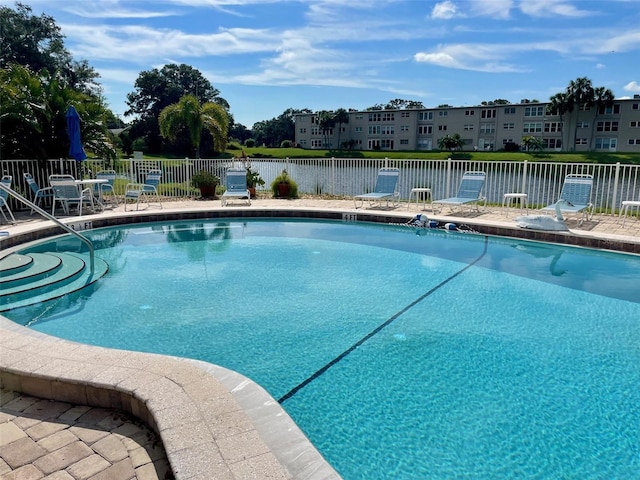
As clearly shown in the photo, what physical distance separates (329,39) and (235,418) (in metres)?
13.3

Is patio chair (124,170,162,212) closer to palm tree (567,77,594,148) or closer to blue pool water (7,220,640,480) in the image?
blue pool water (7,220,640,480)

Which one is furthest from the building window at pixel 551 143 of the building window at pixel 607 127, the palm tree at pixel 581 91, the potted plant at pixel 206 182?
the potted plant at pixel 206 182

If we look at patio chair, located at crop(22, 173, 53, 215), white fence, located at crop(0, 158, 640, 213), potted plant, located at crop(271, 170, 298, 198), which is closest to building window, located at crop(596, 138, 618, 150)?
white fence, located at crop(0, 158, 640, 213)

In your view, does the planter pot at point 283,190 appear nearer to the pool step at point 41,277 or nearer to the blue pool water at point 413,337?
the blue pool water at point 413,337

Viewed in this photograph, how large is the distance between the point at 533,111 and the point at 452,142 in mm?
8709

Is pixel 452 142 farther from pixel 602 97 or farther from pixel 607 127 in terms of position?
pixel 607 127

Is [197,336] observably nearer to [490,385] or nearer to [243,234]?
[490,385]

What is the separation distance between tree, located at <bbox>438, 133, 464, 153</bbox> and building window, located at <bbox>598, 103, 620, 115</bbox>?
13040 millimetres

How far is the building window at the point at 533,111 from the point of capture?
152 ft

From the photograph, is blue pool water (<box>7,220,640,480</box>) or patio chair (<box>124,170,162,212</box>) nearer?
blue pool water (<box>7,220,640,480</box>)

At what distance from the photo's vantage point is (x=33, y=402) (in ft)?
8.70

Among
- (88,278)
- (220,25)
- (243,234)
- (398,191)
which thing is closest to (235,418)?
(88,278)

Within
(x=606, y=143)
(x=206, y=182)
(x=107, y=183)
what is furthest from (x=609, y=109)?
(x=107, y=183)

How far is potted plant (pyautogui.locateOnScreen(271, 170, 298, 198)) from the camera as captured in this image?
13.0m
